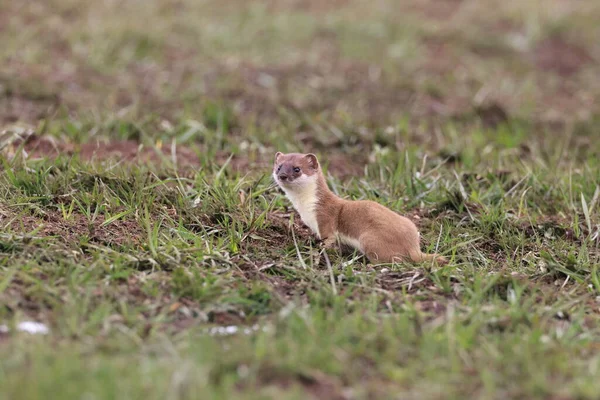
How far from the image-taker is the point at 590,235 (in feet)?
18.9

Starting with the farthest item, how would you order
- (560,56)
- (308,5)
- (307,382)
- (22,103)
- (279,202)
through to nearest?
1. (308,5)
2. (560,56)
3. (22,103)
4. (279,202)
5. (307,382)

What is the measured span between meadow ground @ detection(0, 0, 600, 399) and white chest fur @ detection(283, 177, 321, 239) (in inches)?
6.1

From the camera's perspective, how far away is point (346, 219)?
5.45 m

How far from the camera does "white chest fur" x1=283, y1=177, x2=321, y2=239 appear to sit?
558 cm

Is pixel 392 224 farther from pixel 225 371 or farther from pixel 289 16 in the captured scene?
pixel 289 16

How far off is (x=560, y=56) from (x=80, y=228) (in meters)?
7.82

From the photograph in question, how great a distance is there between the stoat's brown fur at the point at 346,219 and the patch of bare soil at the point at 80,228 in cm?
98

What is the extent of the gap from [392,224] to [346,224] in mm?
359

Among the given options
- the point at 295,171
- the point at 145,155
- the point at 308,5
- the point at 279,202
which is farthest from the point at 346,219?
the point at 308,5

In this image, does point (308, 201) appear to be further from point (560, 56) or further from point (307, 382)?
point (560, 56)

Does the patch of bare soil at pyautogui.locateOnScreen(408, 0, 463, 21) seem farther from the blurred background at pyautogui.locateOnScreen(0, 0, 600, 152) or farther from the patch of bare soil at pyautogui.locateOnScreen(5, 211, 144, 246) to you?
the patch of bare soil at pyautogui.locateOnScreen(5, 211, 144, 246)

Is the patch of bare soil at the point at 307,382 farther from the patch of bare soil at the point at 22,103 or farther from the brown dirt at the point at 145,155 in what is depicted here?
the patch of bare soil at the point at 22,103

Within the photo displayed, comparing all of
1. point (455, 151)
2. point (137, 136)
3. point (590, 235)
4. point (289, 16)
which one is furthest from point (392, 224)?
point (289, 16)

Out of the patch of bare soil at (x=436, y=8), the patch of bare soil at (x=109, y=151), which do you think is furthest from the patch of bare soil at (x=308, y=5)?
the patch of bare soil at (x=109, y=151)
